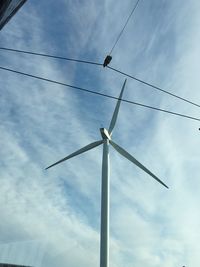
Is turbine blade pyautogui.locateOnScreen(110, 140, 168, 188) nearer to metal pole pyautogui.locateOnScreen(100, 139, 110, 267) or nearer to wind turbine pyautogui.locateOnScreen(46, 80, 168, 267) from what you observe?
wind turbine pyautogui.locateOnScreen(46, 80, 168, 267)

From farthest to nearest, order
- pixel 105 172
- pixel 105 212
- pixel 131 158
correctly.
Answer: pixel 131 158, pixel 105 172, pixel 105 212

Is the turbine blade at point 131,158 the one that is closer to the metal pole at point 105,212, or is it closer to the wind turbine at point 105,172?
the wind turbine at point 105,172

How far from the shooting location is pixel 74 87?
33344mm

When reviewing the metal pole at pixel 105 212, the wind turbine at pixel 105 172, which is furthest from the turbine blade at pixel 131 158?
the metal pole at pixel 105 212

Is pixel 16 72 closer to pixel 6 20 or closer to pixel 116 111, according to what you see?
pixel 6 20

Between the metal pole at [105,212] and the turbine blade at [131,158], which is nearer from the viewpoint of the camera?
the metal pole at [105,212]

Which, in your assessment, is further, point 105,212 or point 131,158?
point 131,158

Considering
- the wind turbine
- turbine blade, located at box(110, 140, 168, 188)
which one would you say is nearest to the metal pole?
the wind turbine

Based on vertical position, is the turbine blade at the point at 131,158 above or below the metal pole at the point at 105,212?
above

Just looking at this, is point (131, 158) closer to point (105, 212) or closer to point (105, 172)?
point (105, 172)

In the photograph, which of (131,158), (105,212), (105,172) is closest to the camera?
(105,212)

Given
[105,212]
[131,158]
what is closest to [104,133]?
[131,158]

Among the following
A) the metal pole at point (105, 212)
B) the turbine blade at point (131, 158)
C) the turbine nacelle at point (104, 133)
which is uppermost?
the turbine nacelle at point (104, 133)

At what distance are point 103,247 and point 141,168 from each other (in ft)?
52.7
